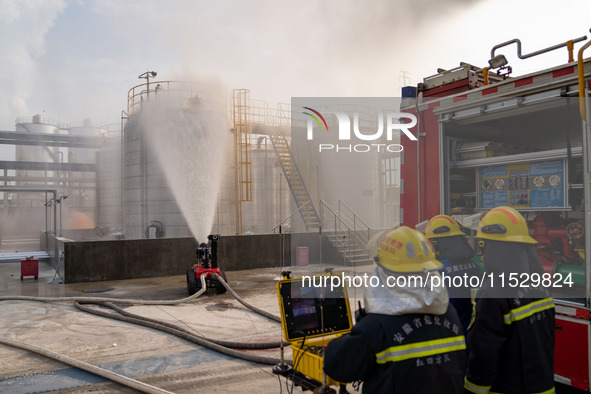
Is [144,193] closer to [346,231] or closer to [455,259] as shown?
[346,231]

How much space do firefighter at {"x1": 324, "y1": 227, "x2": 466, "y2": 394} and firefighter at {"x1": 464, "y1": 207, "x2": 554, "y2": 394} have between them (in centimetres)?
36

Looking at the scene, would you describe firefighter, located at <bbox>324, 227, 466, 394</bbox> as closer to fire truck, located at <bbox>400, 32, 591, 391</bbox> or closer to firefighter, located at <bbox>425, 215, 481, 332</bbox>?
firefighter, located at <bbox>425, 215, 481, 332</bbox>

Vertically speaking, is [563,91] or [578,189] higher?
[563,91]

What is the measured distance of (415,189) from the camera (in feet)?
15.7

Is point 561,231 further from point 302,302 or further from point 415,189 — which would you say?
point 302,302

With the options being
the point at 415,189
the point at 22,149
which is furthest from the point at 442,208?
the point at 22,149

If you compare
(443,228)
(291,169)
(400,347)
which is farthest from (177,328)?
(291,169)

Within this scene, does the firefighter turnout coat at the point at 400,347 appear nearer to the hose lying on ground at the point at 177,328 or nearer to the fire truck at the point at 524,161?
the fire truck at the point at 524,161

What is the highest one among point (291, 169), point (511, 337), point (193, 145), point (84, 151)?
point (84, 151)

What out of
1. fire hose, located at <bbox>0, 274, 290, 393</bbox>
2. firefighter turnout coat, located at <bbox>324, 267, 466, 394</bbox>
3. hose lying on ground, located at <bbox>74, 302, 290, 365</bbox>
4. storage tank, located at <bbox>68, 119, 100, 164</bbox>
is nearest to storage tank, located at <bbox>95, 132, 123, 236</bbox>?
storage tank, located at <bbox>68, 119, 100, 164</bbox>

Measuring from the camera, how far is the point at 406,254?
2.20 meters

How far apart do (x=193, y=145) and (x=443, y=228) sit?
1337 centimetres

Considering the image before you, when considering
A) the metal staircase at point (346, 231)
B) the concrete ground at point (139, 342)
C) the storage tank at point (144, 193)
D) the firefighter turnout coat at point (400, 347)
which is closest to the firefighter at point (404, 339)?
the firefighter turnout coat at point (400, 347)

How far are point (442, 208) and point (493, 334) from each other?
208 centimetres
